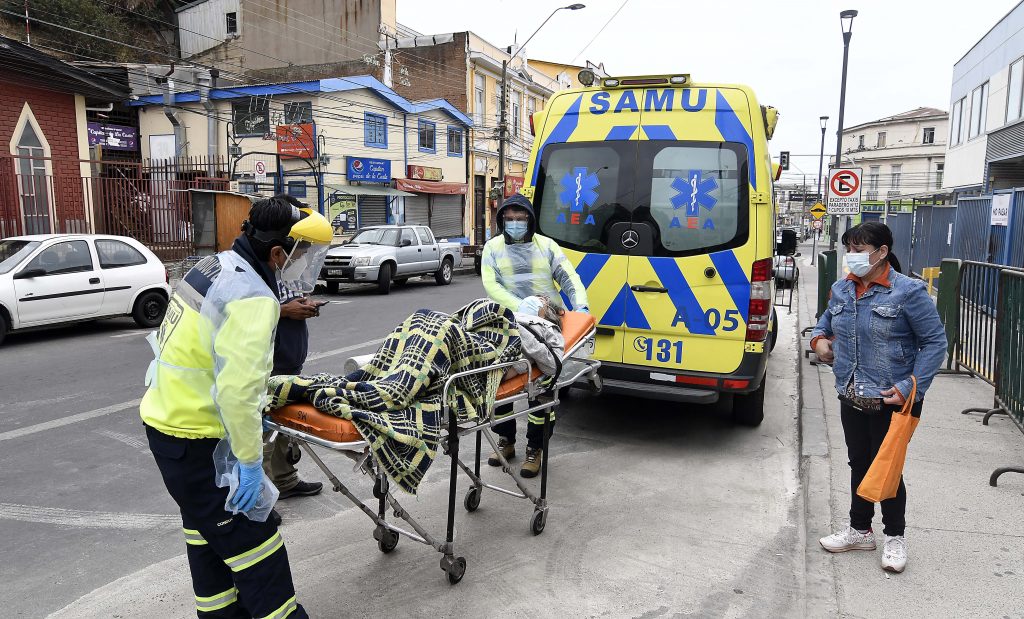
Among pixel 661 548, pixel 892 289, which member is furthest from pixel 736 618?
pixel 892 289

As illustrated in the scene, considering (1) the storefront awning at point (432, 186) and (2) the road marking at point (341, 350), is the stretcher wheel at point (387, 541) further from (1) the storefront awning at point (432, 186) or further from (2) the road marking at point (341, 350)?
(1) the storefront awning at point (432, 186)

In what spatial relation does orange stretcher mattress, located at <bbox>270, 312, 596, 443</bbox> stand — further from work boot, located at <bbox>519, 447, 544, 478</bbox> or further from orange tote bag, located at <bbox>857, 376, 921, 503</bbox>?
orange tote bag, located at <bbox>857, 376, 921, 503</bbox>

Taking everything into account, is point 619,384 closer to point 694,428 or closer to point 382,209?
point 694,428

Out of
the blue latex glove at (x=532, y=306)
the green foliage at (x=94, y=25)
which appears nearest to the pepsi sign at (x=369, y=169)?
the green foliage at (x=94, y=25)

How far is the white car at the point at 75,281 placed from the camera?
10.1 meters

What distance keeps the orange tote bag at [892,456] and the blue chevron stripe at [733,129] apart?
95.7 inches

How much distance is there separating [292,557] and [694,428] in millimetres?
3819

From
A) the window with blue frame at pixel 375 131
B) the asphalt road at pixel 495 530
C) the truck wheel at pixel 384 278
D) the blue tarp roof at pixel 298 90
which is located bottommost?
the asphalt road at pixel 495 530

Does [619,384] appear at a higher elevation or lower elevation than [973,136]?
lower

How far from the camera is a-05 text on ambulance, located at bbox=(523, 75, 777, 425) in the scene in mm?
5629

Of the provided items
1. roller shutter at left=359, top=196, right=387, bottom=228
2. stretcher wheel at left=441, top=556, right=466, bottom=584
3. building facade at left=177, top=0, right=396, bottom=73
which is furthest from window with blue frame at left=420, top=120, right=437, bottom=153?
stretcher wheel at left=441, top=556, right=466, bottom=584

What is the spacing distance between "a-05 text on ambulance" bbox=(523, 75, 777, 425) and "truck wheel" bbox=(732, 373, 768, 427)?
0.06 meters

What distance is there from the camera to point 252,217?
104 inches

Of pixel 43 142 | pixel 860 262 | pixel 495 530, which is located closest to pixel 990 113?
pixel 860 262
